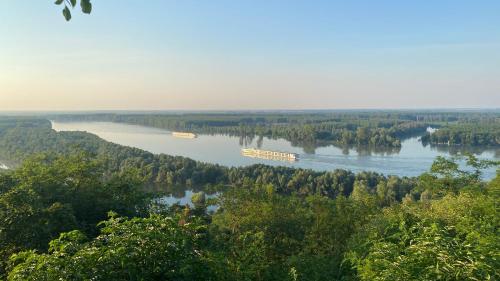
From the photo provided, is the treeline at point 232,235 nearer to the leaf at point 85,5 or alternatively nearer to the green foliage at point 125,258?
the green foliage at point 125,258

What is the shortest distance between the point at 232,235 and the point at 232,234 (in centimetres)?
7

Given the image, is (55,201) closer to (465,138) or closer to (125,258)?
(125,258)

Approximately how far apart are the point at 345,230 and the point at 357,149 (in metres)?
33.4

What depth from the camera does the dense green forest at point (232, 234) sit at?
249 centimetres

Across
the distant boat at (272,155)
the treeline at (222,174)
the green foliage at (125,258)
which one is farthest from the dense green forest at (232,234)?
the distant boat at (272,155)

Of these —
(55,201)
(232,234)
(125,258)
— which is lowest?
(232,234)

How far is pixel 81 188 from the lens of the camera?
218 inches

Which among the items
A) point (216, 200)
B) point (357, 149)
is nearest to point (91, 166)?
point (216, 200)

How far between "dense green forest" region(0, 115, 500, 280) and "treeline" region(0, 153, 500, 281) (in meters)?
0.01

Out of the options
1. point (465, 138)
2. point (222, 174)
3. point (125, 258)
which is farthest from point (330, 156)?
point (125, 258)

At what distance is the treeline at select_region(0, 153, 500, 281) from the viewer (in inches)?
97.8

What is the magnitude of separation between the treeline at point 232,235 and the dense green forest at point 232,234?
0.04 ft

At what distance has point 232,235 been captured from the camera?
226 inches

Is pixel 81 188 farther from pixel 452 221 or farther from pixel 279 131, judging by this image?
pixel 279 131
